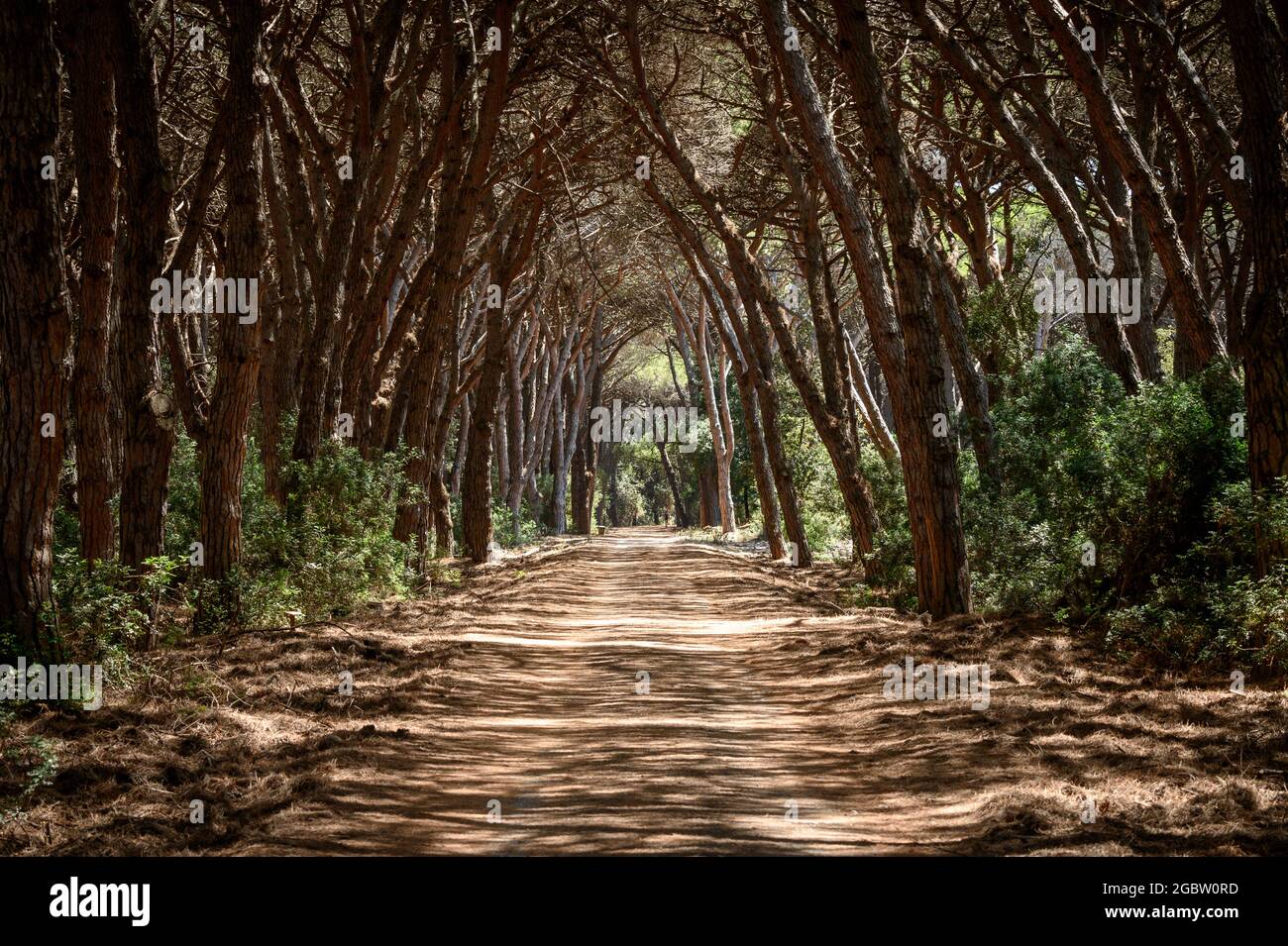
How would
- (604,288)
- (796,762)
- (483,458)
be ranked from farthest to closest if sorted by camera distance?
1. (483,458)
2. (604,288)
3. (796,762)

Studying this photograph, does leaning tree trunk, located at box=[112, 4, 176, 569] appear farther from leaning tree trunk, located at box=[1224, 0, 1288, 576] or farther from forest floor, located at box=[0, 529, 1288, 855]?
leaning tree trunk, located at box=[1224, 0, 1288, 576]

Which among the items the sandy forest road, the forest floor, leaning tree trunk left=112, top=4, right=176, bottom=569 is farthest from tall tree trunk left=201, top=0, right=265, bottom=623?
the sandy forest road

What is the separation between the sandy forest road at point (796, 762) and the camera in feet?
17.4

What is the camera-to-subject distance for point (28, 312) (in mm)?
7039

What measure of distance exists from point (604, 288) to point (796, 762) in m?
11.2

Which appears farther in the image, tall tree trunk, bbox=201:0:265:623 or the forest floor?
tall tree trunk, bbox=201:0:265:623

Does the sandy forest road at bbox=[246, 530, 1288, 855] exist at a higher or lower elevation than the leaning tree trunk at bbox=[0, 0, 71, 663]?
lower

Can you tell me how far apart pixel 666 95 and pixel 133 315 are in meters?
11.6

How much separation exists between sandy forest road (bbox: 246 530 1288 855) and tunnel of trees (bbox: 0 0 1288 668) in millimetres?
1406

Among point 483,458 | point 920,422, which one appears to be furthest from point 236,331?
point 483,458

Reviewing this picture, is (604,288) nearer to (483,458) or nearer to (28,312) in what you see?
(483,458)

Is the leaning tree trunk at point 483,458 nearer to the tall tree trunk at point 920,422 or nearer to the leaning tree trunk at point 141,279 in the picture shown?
the tall tree trunk at point 920,422

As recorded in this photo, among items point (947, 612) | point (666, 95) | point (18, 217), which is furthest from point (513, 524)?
point (18, 217)

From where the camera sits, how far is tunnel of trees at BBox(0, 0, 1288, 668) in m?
8.59
